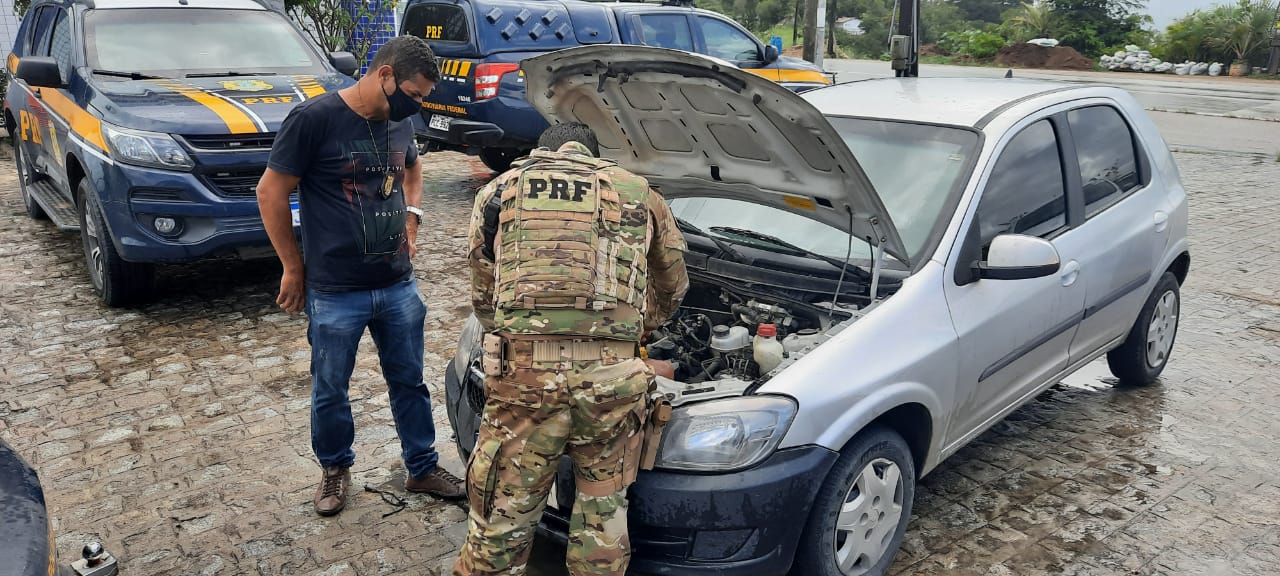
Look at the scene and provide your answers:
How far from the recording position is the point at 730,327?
11.8ft

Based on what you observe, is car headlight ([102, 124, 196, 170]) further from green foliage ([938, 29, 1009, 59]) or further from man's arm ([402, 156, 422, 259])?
green foliage ([938, 29, 1009, 59])

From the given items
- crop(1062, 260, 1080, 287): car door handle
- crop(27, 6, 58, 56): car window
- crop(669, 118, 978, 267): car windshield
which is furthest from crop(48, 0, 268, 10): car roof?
crop(1062, 260, 1080, 287): car door handle

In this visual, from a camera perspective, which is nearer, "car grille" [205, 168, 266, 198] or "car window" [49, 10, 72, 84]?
"car grille" [205, 168, 266, 198]

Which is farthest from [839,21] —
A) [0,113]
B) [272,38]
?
[272,38]

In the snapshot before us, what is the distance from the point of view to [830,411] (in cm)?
285

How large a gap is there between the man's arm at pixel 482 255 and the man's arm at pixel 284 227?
88 cm

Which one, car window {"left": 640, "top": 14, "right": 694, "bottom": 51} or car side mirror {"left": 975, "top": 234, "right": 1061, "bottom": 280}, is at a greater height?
car window {"left": 640, "top": 14, "right": 694, "bottom": 51}

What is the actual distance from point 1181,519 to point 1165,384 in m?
1.55

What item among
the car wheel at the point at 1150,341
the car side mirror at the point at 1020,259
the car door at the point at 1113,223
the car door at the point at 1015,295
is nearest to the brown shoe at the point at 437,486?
the car door at the point at 1015,295

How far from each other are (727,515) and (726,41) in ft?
30.1

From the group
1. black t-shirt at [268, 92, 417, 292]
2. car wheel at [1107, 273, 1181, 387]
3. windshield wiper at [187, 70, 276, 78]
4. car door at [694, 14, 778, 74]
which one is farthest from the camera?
car door at [694, 14, 778, 74]

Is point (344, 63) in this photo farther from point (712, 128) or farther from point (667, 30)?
point (667, 30)

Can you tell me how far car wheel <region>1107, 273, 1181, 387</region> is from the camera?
15.3ft

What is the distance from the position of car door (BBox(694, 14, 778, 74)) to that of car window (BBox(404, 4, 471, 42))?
289 cm
